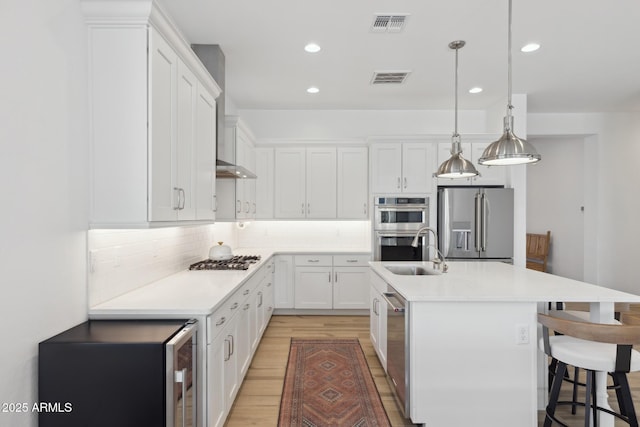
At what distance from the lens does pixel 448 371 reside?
2174 mm

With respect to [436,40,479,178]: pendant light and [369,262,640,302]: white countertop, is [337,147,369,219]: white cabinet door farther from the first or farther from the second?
[369,262,640,302]: white countertop

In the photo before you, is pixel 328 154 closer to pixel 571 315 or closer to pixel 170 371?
pixel 571 315

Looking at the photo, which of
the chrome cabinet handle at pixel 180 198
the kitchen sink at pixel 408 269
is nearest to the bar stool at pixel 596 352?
the kitchen sink at pixel 408 269

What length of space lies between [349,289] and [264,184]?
1935 mm

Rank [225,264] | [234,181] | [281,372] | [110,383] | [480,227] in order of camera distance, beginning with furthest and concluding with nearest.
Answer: [480,227]
[234,181]
[225,264]
[281,372]
[110,383]

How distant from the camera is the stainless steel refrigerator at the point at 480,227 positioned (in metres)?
4.55

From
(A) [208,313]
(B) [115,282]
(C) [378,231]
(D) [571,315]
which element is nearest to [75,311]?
(B) [115,282]

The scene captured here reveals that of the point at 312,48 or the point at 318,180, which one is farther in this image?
the point at 318,180

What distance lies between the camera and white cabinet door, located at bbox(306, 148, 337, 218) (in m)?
5.10

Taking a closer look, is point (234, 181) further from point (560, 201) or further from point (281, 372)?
point (560, 201)

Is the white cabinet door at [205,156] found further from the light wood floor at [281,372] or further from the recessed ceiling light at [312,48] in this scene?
the light wood floor at [281,372]

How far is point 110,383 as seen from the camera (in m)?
1.49

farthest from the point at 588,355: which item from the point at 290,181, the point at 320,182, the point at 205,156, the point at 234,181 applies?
the point at 290,181

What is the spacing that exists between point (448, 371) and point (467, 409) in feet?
0.82
